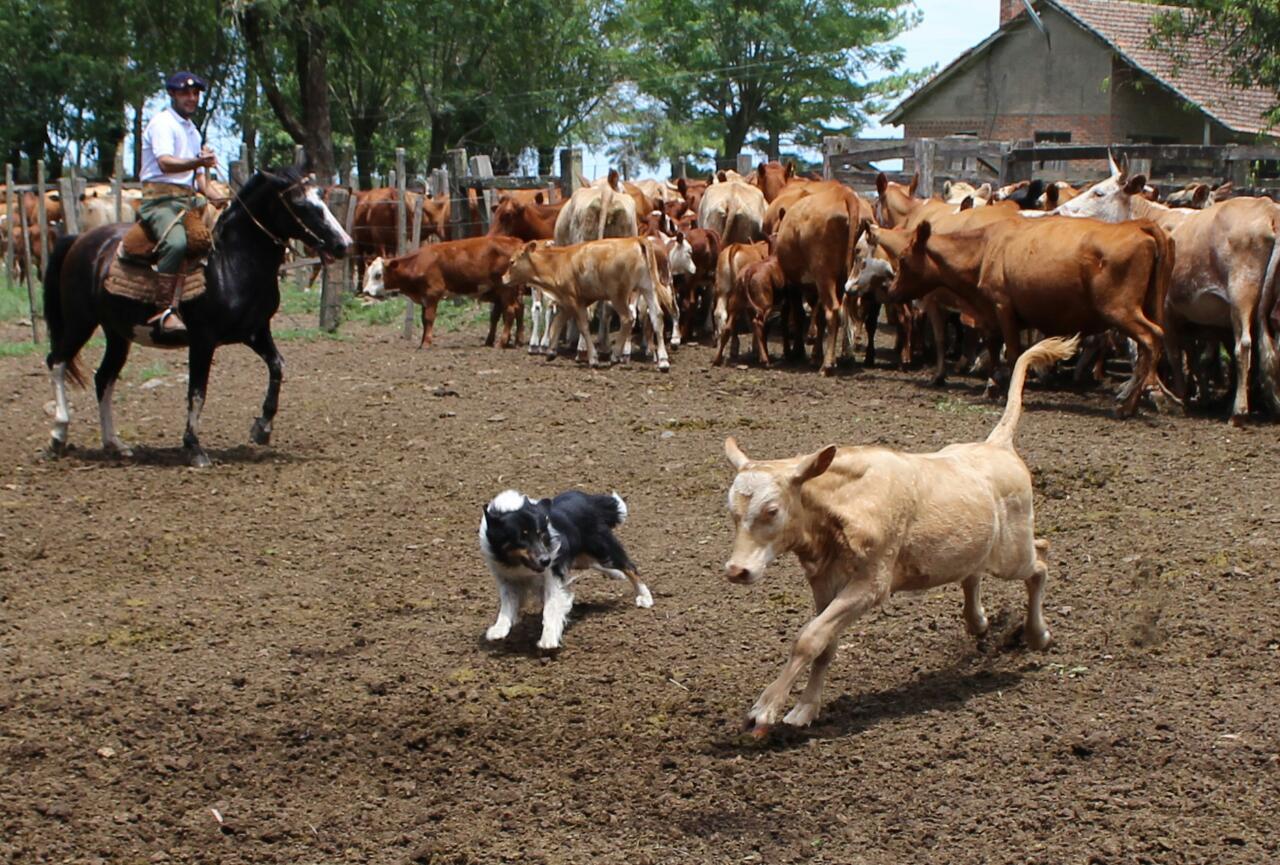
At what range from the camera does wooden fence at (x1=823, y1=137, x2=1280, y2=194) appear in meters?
17.7

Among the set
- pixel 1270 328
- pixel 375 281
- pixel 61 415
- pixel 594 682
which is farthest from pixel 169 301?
pixel 375 281

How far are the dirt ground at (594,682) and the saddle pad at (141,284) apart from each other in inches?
50.3

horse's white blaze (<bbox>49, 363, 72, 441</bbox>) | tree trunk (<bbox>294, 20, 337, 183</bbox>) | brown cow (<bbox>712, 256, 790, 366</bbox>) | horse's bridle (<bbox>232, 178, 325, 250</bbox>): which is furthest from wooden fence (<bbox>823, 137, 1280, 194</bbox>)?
horse's white blaze (<bbox>49, 363, 72, 441</bbox>)

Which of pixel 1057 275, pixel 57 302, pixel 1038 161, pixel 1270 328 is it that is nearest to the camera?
pixel 57 302

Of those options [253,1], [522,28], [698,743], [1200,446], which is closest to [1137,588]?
[698,743]

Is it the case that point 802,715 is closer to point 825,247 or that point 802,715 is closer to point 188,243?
point 188,243

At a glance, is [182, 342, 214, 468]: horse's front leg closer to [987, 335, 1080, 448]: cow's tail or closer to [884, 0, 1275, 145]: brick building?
[987, 335, 1080, 448]: cow's tail

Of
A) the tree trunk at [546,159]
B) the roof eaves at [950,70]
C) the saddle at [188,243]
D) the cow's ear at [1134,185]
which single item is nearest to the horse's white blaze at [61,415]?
the saddle at [188,243]

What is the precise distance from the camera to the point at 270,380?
461 inches

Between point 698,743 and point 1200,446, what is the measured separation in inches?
268

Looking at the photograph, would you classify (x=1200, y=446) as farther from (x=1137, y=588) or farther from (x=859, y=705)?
(x=859, y=705)

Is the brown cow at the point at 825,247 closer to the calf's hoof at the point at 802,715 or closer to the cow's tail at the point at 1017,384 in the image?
the cow's tail at the point at 1017,384

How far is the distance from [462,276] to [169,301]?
7.98 meters

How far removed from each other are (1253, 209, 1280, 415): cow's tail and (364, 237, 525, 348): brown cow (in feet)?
29.9
